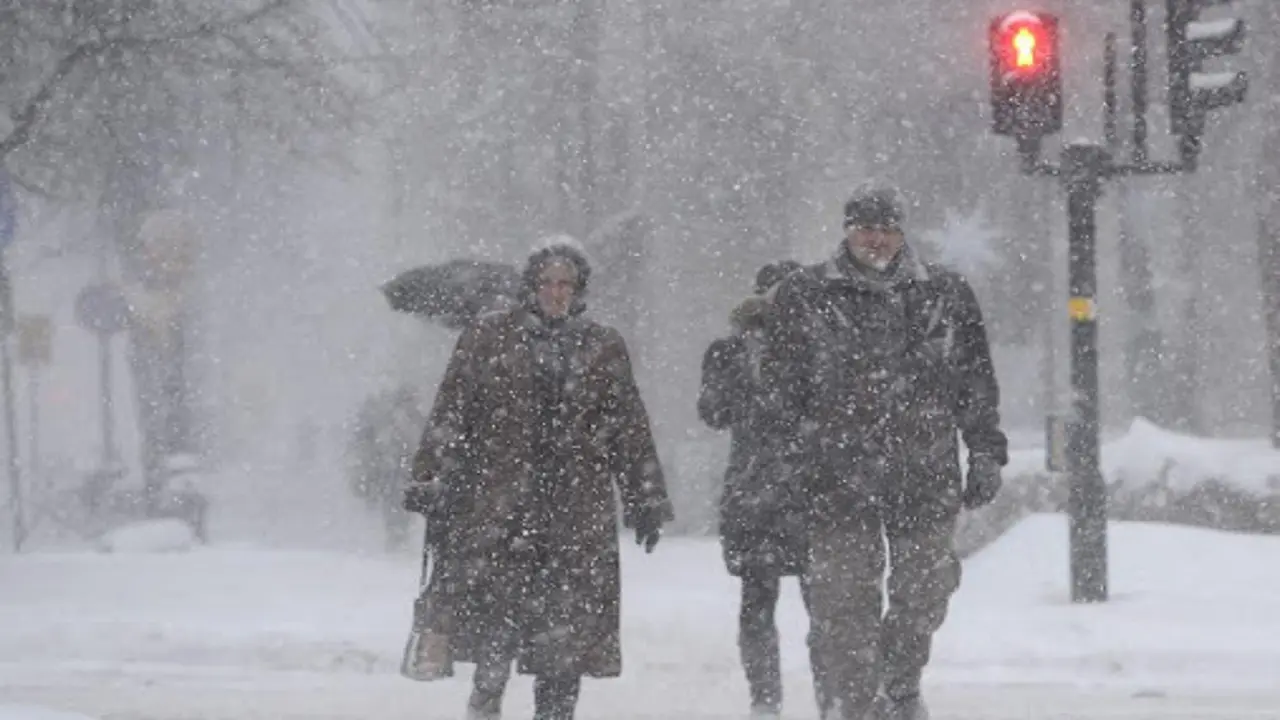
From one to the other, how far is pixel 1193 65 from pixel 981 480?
575 centimetres

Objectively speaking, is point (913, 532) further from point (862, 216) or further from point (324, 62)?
point (324, 62)

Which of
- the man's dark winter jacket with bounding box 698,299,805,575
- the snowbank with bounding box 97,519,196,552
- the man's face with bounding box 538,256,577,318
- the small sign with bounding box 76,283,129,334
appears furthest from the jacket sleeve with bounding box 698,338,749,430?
the small sign with bounding box 76,283,129,334

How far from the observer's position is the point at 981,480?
273 inches

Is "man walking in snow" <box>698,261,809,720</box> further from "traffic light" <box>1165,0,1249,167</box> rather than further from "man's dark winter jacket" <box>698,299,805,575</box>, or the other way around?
"traffic light" <box>1165,0,1249,167</box>

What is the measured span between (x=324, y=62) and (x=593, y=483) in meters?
9.33

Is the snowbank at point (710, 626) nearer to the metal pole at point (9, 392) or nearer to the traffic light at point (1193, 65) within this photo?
the traffic light at point (1193, 65)

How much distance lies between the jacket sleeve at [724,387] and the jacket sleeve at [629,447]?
0.95m

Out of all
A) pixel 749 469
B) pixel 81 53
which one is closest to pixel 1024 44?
pixel 749 469

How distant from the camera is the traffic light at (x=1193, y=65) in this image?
1192 centimetres

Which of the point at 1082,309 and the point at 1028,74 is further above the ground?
the point at 1028,74

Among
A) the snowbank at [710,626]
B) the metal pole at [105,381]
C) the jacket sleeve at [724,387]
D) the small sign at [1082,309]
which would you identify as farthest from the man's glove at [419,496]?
the metal pole at [105,381]

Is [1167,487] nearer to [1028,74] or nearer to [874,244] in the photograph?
[1028,74]

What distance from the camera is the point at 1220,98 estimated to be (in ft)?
39.5

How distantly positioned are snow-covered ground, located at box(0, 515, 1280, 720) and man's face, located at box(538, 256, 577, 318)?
9.18 ft
